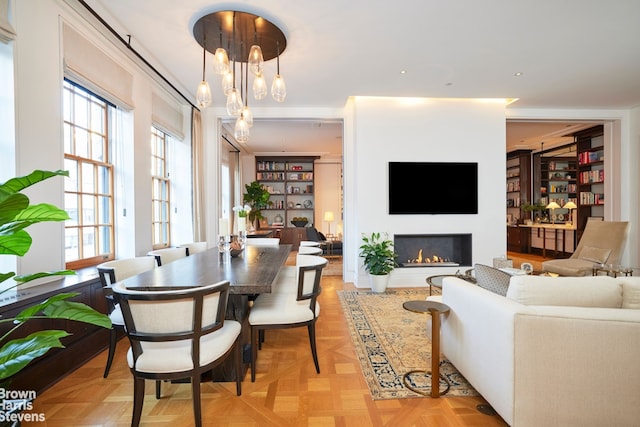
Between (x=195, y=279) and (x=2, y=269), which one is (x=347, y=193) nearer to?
(x=195, y=279)

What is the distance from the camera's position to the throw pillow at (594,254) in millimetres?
4465

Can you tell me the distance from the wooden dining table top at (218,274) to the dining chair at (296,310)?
24 cm

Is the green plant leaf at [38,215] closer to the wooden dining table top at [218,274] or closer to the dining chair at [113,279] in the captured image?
the wooden dining table top at [218,274]

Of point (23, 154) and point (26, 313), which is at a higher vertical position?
point (23, 154)

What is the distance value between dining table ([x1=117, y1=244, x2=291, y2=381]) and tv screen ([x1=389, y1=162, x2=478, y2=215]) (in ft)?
9.56

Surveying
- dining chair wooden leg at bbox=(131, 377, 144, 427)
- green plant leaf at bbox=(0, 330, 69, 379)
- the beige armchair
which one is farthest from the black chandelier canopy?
the beige armchair

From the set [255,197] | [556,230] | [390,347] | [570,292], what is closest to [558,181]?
[556,230]

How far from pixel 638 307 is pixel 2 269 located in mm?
3778

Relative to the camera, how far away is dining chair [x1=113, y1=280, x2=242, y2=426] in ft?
4.95

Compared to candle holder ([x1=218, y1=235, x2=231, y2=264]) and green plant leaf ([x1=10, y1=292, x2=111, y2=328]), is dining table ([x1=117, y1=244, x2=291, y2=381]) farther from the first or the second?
green plant leaf ([x1=10, y1=292, x2=111, y2=328])

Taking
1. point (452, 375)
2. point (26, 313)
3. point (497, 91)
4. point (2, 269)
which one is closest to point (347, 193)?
point (497, 91)

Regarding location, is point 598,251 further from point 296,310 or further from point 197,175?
point 197,175

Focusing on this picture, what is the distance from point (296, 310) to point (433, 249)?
3665 mm

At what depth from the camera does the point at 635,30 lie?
9.97ft
